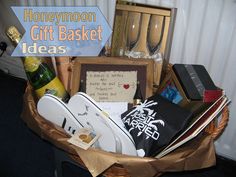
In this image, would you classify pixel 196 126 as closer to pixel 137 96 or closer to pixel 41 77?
pixel 137 96

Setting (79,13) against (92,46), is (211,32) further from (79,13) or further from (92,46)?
(79,13)

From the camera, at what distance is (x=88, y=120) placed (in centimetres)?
77

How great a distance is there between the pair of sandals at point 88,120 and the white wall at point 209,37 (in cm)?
40

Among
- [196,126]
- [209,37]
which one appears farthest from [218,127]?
A: [209,37]

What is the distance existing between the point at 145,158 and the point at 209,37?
48 centimetres

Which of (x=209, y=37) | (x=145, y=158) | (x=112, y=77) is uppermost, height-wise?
(x=209, y=37)

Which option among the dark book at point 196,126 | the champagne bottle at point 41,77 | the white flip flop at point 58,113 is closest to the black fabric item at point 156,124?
the dark book at point 196,126

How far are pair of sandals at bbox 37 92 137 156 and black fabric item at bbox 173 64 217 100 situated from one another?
0.21m

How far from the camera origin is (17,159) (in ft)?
3.97

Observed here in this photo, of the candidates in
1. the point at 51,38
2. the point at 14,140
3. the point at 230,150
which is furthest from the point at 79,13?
the point at 230,150

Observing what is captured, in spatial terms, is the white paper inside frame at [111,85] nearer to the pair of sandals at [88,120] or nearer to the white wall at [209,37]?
the pair of sandals at [88,120]

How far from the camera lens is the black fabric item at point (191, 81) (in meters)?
0.78

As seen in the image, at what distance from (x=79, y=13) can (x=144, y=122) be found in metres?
0.59

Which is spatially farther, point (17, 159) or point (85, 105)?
point (17, 159)
